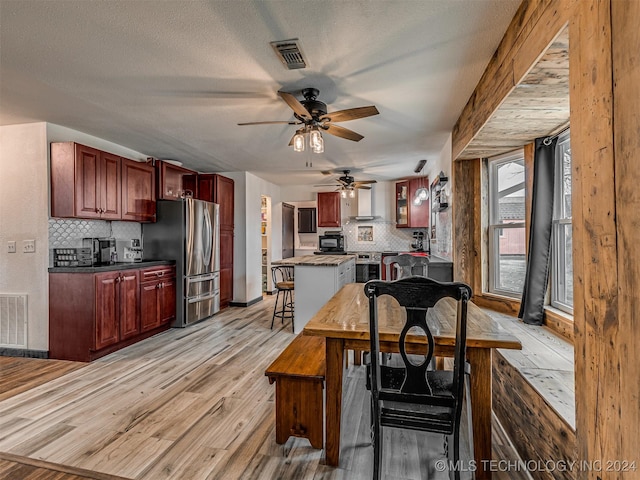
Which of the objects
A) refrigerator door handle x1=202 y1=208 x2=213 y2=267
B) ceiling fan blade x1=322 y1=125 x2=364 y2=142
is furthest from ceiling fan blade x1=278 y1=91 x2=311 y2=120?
refrigerator door handle x1=202 y1=208 x2=213 y2=267

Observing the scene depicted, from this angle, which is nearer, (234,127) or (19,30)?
(19,30)

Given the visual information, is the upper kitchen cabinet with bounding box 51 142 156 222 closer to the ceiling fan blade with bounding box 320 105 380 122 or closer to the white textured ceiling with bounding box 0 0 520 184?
the white textured ceiling with bounding box 0 0 520 184

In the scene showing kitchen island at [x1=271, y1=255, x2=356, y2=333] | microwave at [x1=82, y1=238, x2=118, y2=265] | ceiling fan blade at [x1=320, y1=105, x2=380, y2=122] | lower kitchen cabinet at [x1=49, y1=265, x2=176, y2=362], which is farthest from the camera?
kitchen island at [x1=271, y1=255, x2=356, y2=333]

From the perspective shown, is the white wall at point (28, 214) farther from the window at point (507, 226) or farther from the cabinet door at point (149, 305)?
the window at point (507, 226)

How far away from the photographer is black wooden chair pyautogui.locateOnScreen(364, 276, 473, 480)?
140cm

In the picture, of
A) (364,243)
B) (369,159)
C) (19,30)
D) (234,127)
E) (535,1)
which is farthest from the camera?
(364,243)

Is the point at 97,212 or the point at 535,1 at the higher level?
the point at 535,1

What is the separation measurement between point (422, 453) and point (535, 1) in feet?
8.04

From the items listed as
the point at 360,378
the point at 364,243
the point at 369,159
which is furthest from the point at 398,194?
the point at 360,378

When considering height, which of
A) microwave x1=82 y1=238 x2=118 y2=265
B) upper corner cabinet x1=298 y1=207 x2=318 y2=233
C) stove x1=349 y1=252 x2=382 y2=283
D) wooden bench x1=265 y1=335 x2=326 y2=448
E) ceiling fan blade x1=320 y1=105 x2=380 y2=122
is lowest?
wooden bench x1=265 y1=335 x2=326 y2=448

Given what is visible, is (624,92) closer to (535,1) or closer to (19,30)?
(535,1)

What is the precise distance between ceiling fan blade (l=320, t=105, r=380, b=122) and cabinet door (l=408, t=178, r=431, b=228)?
4043 mm

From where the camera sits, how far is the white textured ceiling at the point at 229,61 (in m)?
1.76

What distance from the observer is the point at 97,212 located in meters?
3.71
